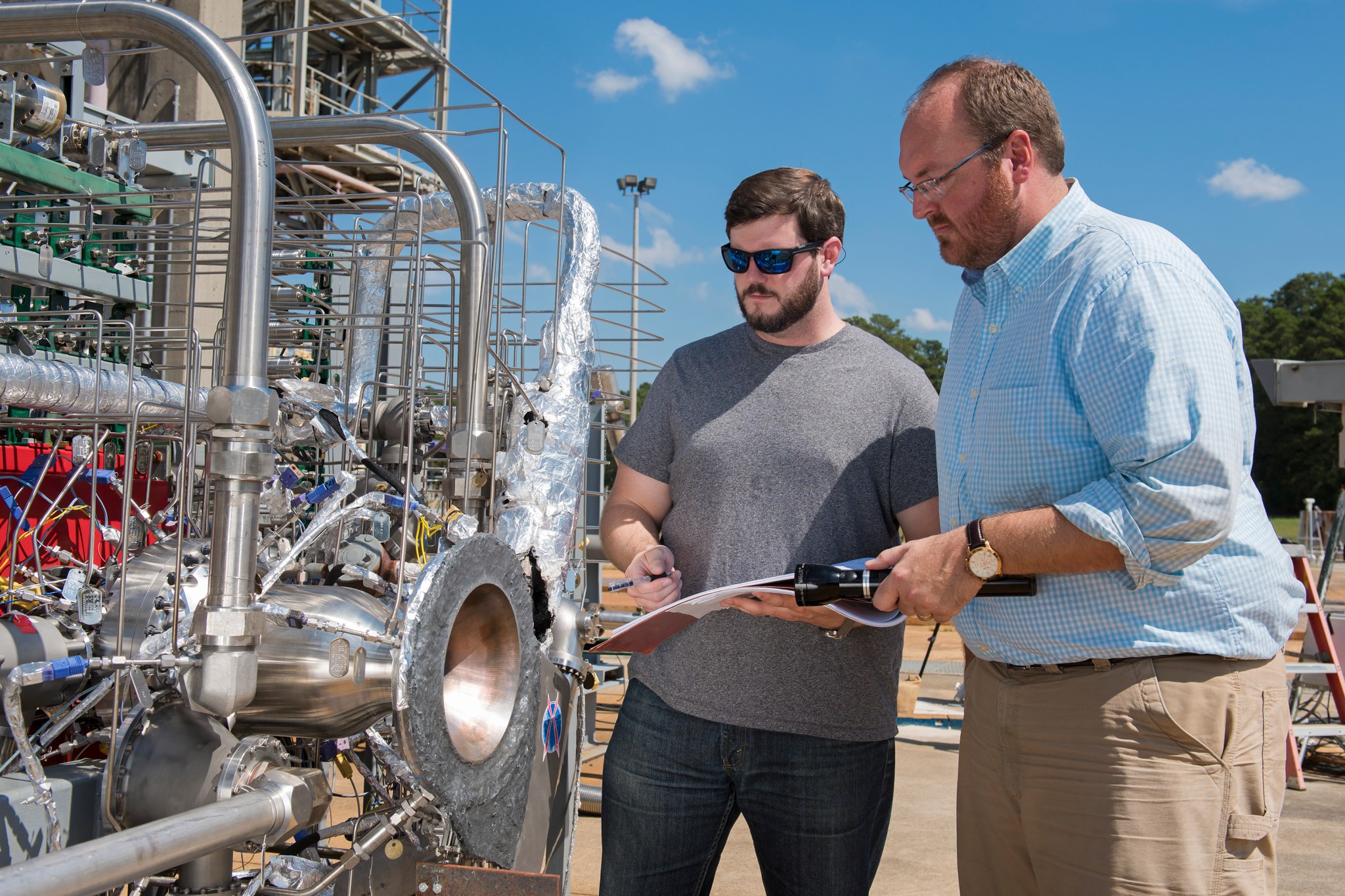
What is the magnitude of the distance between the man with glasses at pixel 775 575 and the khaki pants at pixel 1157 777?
0.56m

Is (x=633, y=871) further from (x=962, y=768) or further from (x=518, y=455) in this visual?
(x=518, y=455)

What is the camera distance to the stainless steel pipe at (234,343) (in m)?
1.36

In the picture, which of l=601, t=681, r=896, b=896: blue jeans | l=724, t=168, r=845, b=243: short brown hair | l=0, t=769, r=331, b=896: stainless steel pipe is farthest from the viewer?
l=724, t=168, r=845, b=243: short brown hair

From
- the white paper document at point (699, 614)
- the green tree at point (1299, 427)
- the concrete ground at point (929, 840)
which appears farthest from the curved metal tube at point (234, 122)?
the green tree at point (1299, 427)

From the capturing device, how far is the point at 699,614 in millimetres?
2021

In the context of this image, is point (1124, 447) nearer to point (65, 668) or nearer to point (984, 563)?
point (984, 563)

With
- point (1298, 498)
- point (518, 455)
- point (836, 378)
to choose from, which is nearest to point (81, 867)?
point (836, 378)

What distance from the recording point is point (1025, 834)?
5.25 ft

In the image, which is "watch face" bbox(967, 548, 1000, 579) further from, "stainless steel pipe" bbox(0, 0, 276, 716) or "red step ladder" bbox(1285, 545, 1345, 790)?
"red step ladder" bbox(1285, 545, 1345, 790)

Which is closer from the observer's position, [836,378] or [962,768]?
[962,768]

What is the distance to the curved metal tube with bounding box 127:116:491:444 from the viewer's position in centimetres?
237

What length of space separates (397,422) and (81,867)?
3299 mm

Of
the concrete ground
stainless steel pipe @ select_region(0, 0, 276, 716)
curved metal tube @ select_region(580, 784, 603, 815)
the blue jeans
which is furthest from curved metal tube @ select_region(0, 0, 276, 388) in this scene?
curved metal tube @ select_region(580, 784, 603, 815)

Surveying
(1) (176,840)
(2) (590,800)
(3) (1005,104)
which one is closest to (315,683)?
(1) (176,840)
